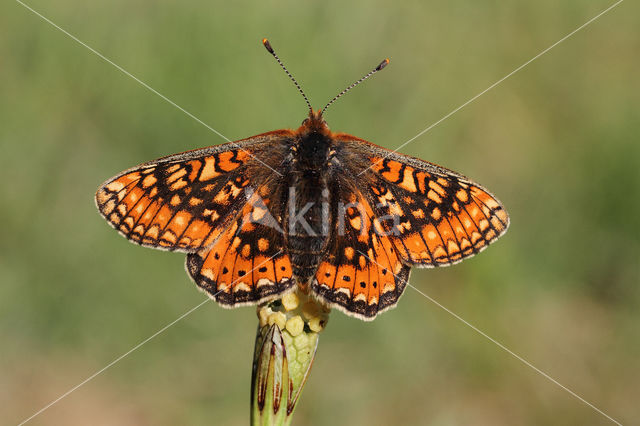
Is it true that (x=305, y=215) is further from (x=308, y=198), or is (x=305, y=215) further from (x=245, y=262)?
(x=245, y=262)

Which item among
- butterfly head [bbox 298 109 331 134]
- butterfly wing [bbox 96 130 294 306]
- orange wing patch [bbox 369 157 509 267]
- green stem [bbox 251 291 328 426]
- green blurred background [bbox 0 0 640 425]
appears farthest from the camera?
green blurred background [bbox 0 0 640 425]

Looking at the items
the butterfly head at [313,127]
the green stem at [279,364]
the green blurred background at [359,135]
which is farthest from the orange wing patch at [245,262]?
the green blurred background at [359,135]

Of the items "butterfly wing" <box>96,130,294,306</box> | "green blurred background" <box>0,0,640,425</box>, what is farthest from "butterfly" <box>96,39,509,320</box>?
"green blurred background" <box>0,0,640,425</box>

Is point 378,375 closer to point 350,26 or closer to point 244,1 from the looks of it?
point 350,26

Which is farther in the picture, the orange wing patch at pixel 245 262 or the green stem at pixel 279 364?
the orange wing patch at pixel 245 262

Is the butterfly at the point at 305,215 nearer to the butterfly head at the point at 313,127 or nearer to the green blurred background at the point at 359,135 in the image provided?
the butterfly head at the point at 313,127

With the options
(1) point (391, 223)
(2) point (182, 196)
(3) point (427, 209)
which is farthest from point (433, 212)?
(2) point (182, 196)

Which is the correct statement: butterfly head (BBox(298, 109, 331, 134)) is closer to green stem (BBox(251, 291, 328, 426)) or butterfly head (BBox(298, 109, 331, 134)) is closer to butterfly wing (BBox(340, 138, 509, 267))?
butterfly wing (BBox(340, 138, 509, 267))

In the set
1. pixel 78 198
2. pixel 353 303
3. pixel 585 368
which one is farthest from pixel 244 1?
pixel 585 368
